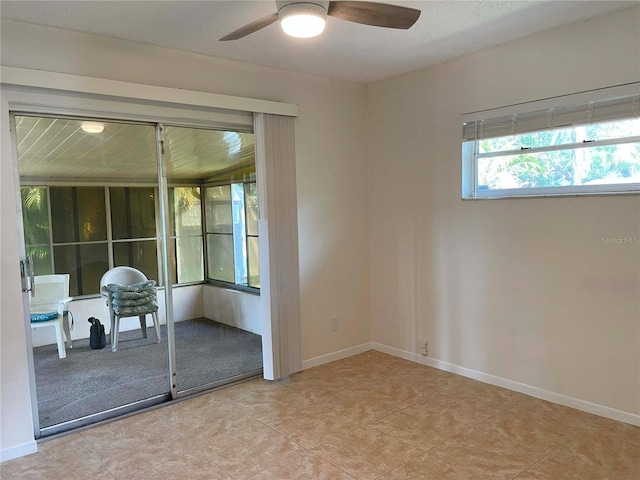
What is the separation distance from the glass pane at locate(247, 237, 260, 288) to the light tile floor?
0.88 meters

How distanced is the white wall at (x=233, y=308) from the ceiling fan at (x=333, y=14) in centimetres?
230

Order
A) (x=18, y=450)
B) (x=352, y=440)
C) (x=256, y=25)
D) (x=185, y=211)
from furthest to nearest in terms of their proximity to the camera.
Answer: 1. (x=185, y=211)
2. (x=352, y=440)
3. (x=18, y=450)
4. (x=256, y=25)

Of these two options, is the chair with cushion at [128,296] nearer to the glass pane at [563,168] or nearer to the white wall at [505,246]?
the white wall at [505,246]

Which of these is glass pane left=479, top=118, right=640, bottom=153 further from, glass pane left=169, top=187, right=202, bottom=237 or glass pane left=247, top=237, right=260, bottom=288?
glass pane left=169, top=187, right=202, bottom=237

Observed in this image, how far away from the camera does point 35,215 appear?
2830 mm

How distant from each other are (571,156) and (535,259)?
2.44 feet

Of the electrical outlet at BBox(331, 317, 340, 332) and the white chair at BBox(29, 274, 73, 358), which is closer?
the white chair at BBox(29, 274, 73, 358)

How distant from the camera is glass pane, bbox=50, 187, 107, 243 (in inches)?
116

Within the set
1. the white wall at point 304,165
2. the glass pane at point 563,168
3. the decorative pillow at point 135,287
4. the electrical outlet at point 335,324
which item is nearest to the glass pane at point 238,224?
the white wall at point 304,165

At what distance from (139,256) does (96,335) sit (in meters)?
0.62

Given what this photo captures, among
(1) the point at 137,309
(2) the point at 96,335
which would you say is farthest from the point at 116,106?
(2) the point at 96,335

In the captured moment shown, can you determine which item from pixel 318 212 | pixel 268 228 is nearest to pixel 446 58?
pixel 318 212

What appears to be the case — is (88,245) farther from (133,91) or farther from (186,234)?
(133,91)

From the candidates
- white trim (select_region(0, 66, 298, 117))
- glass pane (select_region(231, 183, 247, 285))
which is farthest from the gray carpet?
white trim (select_region(0, 66, 298, 117))
